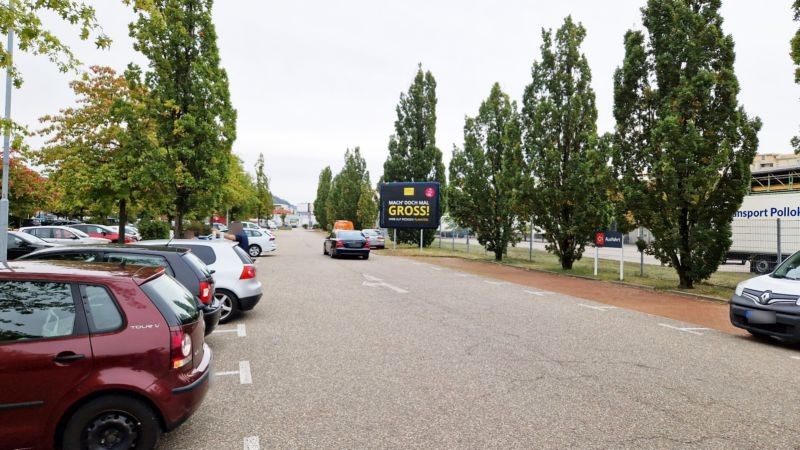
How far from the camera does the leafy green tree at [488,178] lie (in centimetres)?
2680

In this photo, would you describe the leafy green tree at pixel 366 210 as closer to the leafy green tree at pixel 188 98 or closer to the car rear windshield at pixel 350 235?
the car rear windshield at pixel 350 235

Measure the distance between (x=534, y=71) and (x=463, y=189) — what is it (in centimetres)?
764

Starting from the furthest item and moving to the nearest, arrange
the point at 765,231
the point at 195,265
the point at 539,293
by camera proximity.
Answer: the point at 765,231 < the point at 539,293 < the point at 195,265

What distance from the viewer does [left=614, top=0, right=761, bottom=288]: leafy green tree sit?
14.6m

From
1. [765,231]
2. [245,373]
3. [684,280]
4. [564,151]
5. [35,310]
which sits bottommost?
[245,373]

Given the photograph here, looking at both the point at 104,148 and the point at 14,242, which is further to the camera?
the point at 104,148

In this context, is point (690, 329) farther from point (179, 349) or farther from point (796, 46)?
point (179, 349)

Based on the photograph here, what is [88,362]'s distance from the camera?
3.49 m

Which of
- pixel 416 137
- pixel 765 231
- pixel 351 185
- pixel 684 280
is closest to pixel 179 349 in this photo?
pixel 684 280

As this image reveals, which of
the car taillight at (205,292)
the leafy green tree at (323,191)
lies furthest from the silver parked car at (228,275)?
the leafy green tree at (323,191)

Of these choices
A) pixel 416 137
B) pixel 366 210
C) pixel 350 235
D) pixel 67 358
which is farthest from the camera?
pixel 366 210

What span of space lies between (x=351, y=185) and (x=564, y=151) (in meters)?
40.1

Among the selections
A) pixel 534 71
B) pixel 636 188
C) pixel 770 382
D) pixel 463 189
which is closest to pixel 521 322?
pixel 770 382

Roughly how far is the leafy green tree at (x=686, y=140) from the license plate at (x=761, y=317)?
7.14m
